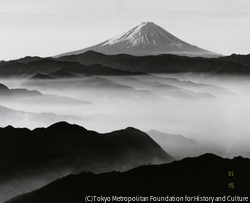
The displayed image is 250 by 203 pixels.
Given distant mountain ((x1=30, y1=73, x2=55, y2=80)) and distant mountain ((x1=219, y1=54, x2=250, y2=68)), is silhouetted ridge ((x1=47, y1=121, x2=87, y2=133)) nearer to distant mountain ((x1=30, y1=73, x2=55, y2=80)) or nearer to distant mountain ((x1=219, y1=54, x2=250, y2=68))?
distant mountain ((x1=30, y1=73, x2=55, y2=80))

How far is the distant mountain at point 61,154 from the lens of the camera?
5169cm

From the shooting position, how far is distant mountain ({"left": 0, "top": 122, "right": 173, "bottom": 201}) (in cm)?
5169

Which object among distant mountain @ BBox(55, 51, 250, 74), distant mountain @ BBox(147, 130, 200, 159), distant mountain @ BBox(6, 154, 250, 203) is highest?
distant mountain @ BBox(55, 51, 250, 74)

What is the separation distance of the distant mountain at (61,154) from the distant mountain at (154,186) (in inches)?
345

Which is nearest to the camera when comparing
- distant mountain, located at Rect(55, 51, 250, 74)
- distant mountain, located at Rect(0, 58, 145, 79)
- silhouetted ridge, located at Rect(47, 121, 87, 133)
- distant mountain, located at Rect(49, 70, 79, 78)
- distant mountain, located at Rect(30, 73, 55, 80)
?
silhouetted ridge, located at Rect(47, 121, 87, 133)

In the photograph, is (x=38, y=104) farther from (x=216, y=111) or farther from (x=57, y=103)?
(x=216, y=111)

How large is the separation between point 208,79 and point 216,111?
3992 cm

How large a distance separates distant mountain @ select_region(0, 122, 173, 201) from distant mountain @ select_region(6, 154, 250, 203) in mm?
8754

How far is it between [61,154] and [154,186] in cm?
2042

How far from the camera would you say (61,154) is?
5862 centimetres

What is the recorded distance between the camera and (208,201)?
3522 cm

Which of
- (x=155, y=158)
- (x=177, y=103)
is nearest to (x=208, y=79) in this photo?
(x=177, y=103)

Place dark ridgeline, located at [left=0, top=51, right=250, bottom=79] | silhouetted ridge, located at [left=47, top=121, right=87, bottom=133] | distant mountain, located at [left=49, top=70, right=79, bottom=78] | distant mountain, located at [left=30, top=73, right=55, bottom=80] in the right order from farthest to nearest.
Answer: dark ridgeline, located at [left=0, top=51, right=250, bottom=79]
distant mountain, located at [left=49, top=70, right=79, bottom=78]
distant mountain, located at [left=30, top=73, right=55, bottom=80]
silhouetted ridge, located at [left=47, top=121, right=87, bottom=133]

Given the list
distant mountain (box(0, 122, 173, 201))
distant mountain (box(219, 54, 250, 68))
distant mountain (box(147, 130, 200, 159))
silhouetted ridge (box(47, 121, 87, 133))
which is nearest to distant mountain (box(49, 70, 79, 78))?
distant mountain (box(219, 54, 250, 68))
